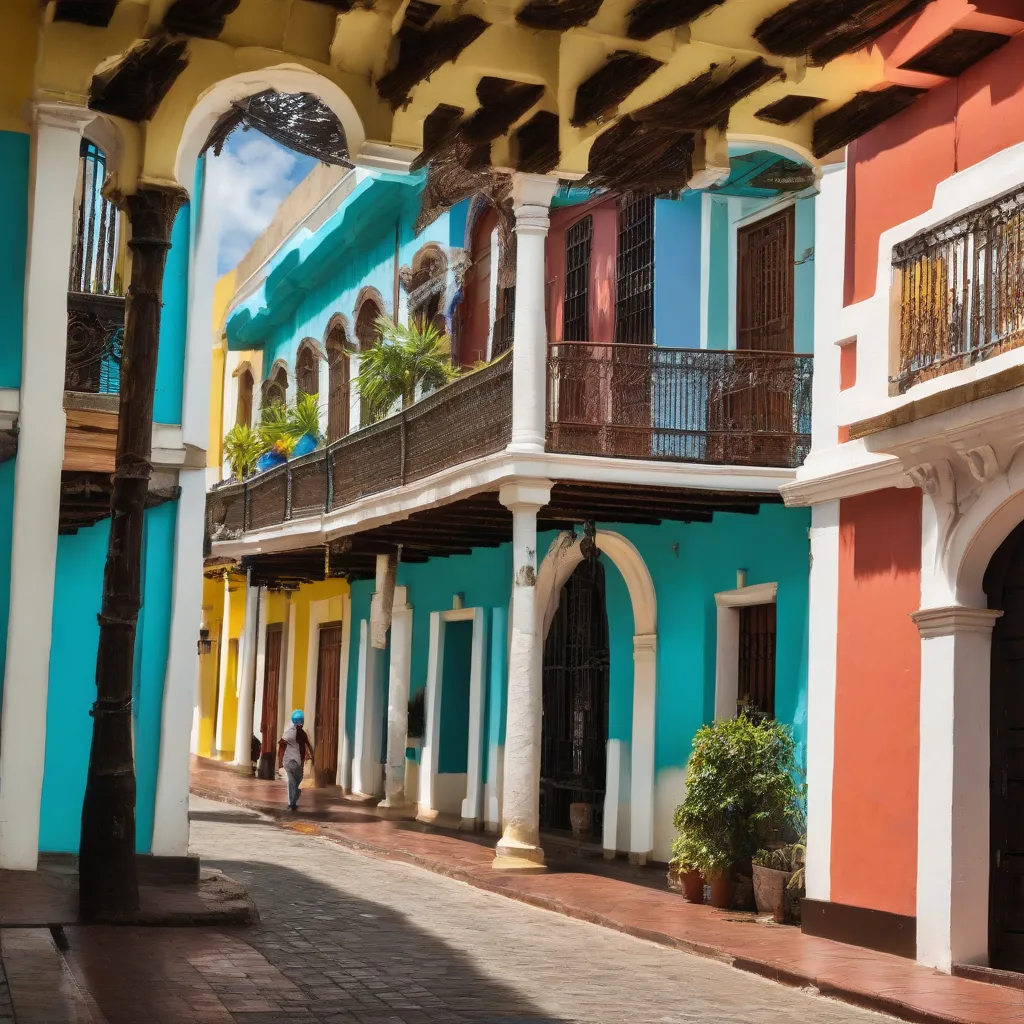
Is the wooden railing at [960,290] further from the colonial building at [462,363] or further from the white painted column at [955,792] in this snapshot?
the white painted column at [955,792]

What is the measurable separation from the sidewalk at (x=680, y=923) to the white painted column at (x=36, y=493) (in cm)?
410

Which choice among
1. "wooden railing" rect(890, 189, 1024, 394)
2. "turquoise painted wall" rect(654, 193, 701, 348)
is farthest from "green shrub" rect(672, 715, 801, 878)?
"turquoise painted wall" rect(654, 193, 701, 348)

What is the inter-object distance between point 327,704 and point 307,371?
5.21m

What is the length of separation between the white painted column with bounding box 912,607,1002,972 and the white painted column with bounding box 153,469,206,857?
183 inches

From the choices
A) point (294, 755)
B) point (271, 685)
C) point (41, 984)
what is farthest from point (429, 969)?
point (271, 685)

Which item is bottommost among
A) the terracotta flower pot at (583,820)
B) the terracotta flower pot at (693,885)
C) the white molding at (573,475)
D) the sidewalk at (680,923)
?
the sidewalk at (680,923)

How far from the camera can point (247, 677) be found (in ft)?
96.3

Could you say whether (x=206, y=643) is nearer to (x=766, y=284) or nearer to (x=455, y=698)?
(x=455, y=698)

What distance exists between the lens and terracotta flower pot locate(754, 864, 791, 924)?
40.1 feet

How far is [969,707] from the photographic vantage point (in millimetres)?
10047

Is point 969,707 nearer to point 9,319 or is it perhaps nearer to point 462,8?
point 462,8

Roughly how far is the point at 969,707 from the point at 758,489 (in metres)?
4.91

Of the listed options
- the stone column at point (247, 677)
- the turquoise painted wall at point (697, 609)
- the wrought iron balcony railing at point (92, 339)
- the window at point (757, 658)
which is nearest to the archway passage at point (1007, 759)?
the turquoise painted wall at point (697, 609)

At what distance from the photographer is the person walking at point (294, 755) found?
2072 cm
